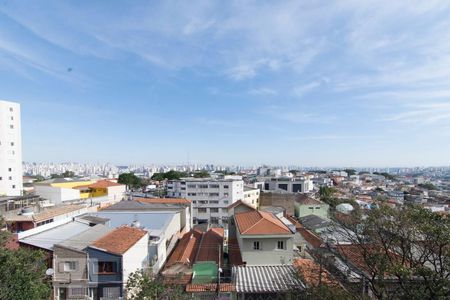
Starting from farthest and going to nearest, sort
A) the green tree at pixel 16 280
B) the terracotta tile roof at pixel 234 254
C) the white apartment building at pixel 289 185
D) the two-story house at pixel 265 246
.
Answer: the white apartment building at pixel 289 185 → the terracotta tile roof at pixel 234 254 → the two-story house at pixel 265 246 → the green tree at pixel 16 280

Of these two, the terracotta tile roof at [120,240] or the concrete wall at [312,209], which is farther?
the concrete wall at [312,209]

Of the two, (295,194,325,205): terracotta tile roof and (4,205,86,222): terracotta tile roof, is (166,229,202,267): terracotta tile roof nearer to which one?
(4,205,86,222): terracotta tile roof

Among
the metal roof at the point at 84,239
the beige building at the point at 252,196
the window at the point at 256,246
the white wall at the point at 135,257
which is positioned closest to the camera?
the white wall at the point at 135,257

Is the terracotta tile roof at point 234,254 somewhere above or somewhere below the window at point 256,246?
below

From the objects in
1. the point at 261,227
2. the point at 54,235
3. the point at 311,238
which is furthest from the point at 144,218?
the point at 311,238

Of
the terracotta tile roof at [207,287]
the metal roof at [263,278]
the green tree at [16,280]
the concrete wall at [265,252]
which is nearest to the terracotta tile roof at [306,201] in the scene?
the concrete wall at [265,252]

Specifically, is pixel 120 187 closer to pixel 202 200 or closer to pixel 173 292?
pixel 202 200

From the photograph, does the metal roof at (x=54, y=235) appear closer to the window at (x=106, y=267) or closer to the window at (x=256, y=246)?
the window at (x=106, y=267)

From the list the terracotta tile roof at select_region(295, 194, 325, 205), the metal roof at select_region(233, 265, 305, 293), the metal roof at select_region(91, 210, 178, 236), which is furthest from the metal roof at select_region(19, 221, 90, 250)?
the terracotta tile roof at select_region(295, 194, 325, 205)
